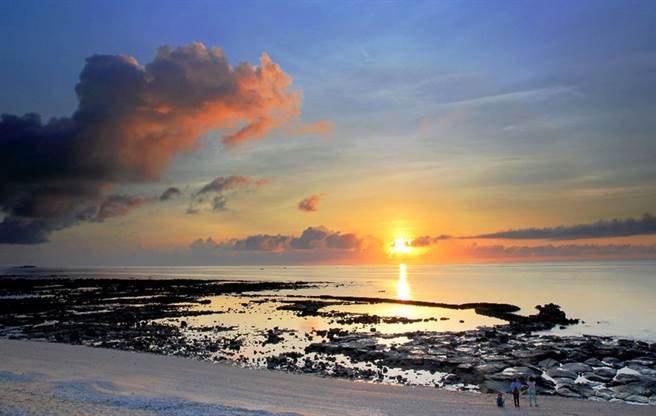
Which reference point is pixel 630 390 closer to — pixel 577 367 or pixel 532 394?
pixel 577 367

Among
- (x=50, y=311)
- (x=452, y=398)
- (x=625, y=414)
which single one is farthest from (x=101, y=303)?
(x=625, y=414)

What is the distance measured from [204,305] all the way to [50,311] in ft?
76.1

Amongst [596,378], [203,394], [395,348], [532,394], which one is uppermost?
[203,394]

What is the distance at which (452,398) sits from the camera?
26.6 m

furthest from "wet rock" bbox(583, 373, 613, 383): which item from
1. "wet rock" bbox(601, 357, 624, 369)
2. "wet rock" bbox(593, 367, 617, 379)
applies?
"wet rock" bbox(601, 357, 624, 369)

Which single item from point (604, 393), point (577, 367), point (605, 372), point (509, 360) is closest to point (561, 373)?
point (577, 367)

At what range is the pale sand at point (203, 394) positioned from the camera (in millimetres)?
21422

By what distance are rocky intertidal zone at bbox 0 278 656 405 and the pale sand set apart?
3.17 meters

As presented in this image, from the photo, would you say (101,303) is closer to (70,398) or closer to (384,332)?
(384,332)

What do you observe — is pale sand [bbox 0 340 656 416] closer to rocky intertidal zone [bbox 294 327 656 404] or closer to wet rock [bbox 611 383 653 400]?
wet rock [bbox 611 383 653 400]

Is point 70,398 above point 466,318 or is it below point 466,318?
above

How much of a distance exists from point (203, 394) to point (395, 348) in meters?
19.3

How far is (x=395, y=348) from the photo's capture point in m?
39.4

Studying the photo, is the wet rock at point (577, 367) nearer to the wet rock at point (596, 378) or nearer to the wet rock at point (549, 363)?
the wet rock at point (549, 363)
